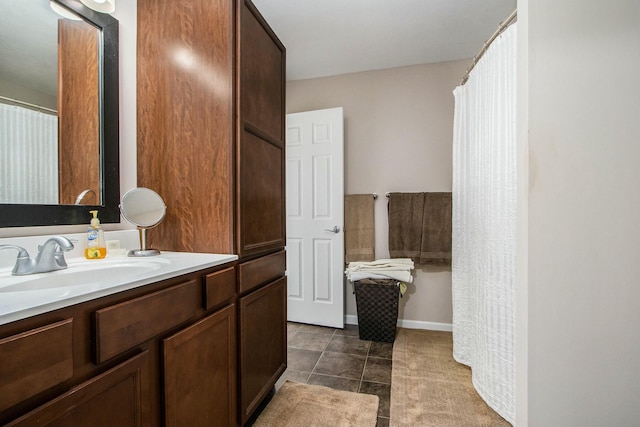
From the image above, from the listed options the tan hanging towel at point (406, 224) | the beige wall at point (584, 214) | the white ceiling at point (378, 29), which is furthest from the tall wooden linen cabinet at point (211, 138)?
the tan hanging towel at point (406, 224)

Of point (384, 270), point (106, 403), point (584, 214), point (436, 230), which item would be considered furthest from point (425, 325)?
point (106, 403)

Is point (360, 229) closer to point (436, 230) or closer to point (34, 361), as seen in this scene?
point (436, 230)

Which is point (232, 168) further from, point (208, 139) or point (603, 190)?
point (603, 190)

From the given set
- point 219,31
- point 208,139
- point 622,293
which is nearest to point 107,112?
point 208,139

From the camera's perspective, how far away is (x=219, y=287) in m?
1.15

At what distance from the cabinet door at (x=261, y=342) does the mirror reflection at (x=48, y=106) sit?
878mm

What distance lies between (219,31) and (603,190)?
158cm

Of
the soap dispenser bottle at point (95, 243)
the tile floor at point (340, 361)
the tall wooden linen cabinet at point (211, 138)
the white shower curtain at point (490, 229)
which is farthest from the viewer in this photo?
the tile floor at point (340, 361)

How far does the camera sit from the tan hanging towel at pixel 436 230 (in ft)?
8.23

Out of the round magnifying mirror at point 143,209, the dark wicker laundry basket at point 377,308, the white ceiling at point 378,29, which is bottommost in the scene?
the dark wicker laundry basket at point 377,308

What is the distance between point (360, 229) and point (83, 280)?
2090mm

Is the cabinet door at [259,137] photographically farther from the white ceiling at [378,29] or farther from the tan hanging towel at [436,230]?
the tan hanging towel at [436,230]

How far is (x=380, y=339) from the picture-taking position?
2.42 m

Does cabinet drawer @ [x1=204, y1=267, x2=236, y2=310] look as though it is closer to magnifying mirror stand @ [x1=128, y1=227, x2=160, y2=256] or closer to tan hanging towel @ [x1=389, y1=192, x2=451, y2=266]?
magnifying mirror stand @ [x1=128, y1=227, x2=160, y2=256]
